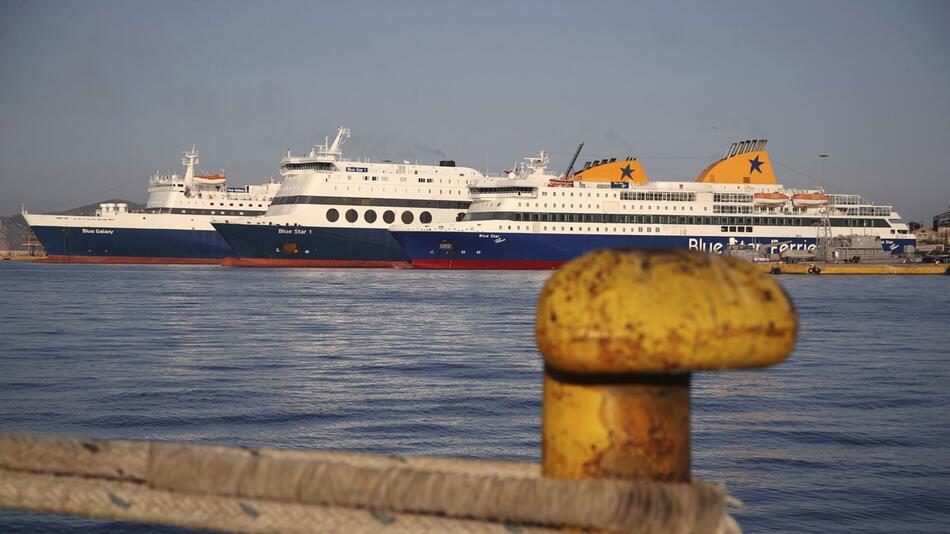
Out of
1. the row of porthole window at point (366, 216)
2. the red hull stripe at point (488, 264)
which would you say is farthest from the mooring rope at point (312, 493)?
the row of porthole window at point (366, 216)

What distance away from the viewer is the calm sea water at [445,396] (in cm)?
768

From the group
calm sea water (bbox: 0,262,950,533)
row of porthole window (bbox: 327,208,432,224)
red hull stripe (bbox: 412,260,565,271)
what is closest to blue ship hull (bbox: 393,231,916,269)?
red hull stripe (bbox: 412,260,565,271)

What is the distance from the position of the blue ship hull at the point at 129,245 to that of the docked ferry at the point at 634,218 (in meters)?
18.0

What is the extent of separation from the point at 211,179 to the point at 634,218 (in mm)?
34719

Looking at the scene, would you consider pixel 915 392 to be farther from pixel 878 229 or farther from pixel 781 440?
pixel 878 229

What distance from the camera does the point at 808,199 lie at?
64.2 meters

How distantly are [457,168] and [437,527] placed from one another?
66.1 metres

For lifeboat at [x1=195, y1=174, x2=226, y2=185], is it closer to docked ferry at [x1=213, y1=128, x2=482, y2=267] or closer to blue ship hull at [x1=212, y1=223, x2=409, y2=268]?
docked ferry at [x1=213, y1=128, x2=482, y2=267]

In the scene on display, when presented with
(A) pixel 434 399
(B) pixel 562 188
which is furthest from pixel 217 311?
(B) pixel 562 188

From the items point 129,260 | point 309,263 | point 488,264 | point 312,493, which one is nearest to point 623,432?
point 312,493

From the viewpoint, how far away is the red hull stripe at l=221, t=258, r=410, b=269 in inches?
2394

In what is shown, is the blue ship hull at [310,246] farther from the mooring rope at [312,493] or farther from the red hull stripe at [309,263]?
the mooring rope at [312,493]

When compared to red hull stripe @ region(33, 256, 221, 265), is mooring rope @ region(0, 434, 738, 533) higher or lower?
lower

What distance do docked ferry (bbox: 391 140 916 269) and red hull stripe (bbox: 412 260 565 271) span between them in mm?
61
